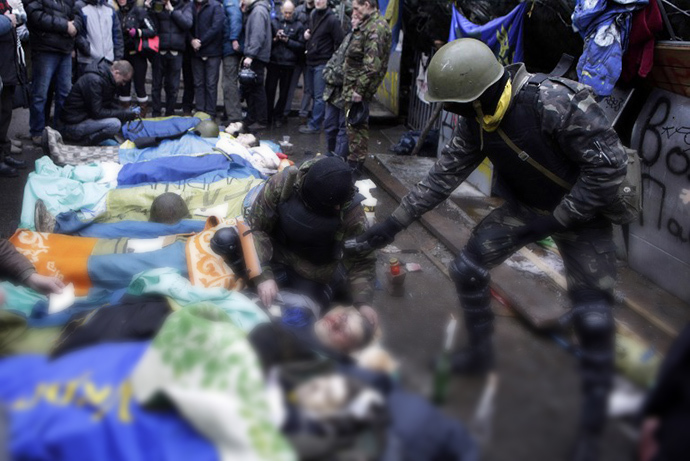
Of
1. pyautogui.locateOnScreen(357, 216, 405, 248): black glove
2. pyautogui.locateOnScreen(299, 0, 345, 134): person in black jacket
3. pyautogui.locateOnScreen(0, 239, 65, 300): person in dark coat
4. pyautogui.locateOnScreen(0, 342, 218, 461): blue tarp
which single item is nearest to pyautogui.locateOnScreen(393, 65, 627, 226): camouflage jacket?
pyautogui.locateOnScreen(357, 216, 405, 248): black glove

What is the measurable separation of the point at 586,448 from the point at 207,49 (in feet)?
25.4

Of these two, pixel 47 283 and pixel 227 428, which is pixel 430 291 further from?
pixel 227 428

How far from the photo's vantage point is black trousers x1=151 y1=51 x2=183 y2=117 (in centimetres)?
800

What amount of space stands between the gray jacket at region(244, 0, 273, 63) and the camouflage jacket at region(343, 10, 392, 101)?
213 centimetres

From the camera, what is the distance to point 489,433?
1.31 metres

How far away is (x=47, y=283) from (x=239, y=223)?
1026mm

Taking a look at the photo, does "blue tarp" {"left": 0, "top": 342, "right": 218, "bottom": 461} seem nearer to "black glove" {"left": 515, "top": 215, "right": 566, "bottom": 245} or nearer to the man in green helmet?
the man in green helmet

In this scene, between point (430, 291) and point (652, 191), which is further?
point (652, 191)

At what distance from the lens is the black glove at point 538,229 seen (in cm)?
276

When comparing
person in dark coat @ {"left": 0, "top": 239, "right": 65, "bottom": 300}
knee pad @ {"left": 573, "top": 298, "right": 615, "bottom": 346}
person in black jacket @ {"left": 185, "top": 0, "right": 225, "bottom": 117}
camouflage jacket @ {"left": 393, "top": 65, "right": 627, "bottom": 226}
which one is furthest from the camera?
person in black jacket @ {"left": 185, "top": 0, "right": 225, "bottom": 117}

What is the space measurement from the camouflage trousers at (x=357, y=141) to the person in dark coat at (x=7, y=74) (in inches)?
128

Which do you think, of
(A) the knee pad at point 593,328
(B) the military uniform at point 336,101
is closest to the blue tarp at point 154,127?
(B) the military uniform at point 336,101

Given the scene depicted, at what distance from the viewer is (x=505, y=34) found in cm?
552

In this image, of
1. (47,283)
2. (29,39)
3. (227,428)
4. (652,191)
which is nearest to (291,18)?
(29,39)
